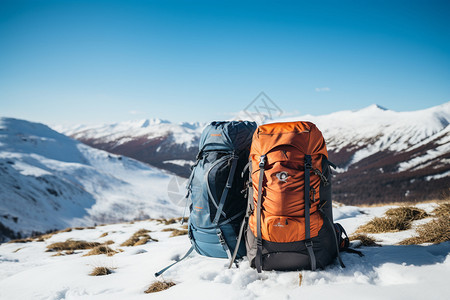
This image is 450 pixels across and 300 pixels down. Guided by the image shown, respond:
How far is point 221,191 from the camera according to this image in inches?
157

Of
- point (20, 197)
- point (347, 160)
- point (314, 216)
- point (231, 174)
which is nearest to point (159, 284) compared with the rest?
point (231, 174)

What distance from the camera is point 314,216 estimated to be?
10.5ft

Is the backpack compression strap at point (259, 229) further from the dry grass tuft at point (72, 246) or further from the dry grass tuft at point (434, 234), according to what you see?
the dry grass tuft at point (72, 246)

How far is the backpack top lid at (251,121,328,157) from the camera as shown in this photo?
329cm

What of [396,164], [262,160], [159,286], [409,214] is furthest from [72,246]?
[396,164]

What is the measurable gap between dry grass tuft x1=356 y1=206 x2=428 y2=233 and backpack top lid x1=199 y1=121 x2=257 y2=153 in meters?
3.23

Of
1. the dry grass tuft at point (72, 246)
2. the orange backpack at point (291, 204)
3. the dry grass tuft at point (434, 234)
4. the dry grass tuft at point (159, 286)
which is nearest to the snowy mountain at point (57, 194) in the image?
the dry grass tuft at point (72, 246)

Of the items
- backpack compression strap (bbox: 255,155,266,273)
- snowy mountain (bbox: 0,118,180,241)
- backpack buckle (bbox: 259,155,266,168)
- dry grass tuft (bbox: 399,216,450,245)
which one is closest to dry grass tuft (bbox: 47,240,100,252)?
backpack compression strap (bbox: 255,155,266,273)

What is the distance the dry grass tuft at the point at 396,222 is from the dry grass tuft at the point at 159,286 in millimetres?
4019

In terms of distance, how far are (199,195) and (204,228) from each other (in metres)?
0.56

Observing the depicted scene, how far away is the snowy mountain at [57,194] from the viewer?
1035 inches

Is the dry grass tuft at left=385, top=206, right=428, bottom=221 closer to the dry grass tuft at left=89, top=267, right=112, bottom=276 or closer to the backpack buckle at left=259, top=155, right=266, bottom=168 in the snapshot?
the backpack buckle at left=259, top=155, right=266, bottom=168

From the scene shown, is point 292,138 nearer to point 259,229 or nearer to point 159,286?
point 259,229

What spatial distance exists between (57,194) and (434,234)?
128ft
